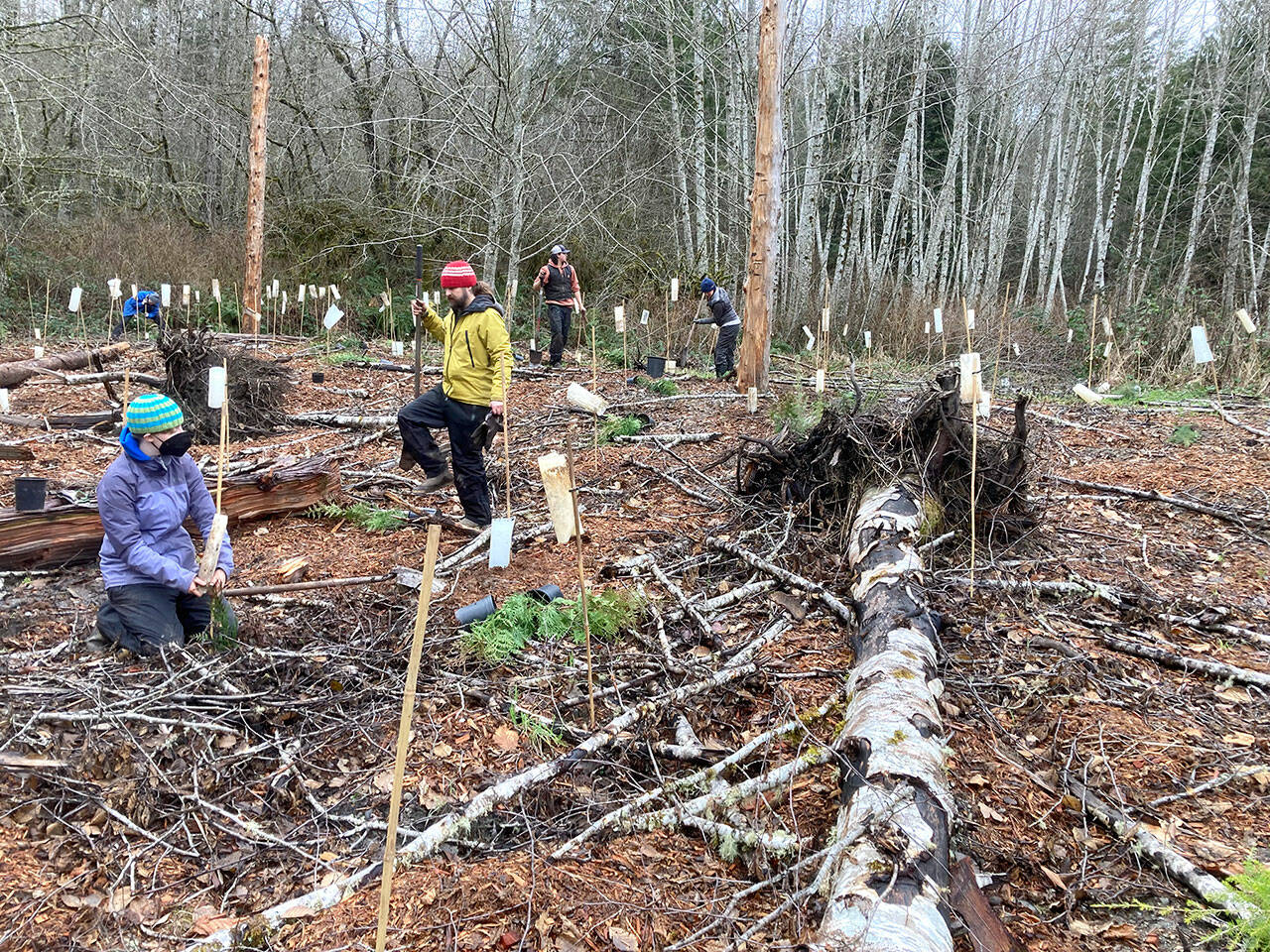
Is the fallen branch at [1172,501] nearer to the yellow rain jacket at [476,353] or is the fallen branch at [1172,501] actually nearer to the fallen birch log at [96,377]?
the yellow rain jacket at [476,353]

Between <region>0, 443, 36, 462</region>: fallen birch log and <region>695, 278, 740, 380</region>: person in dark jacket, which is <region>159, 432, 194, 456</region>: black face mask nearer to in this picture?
<region>0, 443, 36, 462</region>: fallen birch log

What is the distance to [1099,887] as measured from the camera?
2.55 metres

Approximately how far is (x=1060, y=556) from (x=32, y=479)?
252 inches

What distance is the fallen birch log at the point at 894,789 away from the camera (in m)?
2.09

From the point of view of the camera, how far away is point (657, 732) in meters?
3.32

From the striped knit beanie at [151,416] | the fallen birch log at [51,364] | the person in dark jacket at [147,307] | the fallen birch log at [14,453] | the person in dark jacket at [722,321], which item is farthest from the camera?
the person in dark jacket at [147,307]

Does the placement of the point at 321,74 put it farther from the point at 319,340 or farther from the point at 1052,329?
the point at 1052,329

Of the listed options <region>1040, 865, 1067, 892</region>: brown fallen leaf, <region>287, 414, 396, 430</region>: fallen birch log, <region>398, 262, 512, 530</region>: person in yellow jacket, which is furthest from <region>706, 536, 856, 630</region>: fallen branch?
<region>287, 414, 396, 430</region>: fallen birch log

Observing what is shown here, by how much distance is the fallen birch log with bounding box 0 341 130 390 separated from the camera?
31.6 feet

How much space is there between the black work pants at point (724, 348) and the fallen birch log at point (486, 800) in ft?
27.2

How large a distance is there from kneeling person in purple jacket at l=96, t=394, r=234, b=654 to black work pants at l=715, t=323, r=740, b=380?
8.81 m

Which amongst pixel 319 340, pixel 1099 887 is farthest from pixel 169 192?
pixel 1099 887

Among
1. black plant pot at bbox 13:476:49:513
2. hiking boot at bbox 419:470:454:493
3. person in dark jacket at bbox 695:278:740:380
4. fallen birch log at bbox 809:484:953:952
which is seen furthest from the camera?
person in dark jacket at bbox 695:278:740:380

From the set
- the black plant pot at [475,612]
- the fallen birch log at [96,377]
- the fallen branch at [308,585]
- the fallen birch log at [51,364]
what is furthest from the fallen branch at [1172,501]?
the fallen birch log at [51,364]
